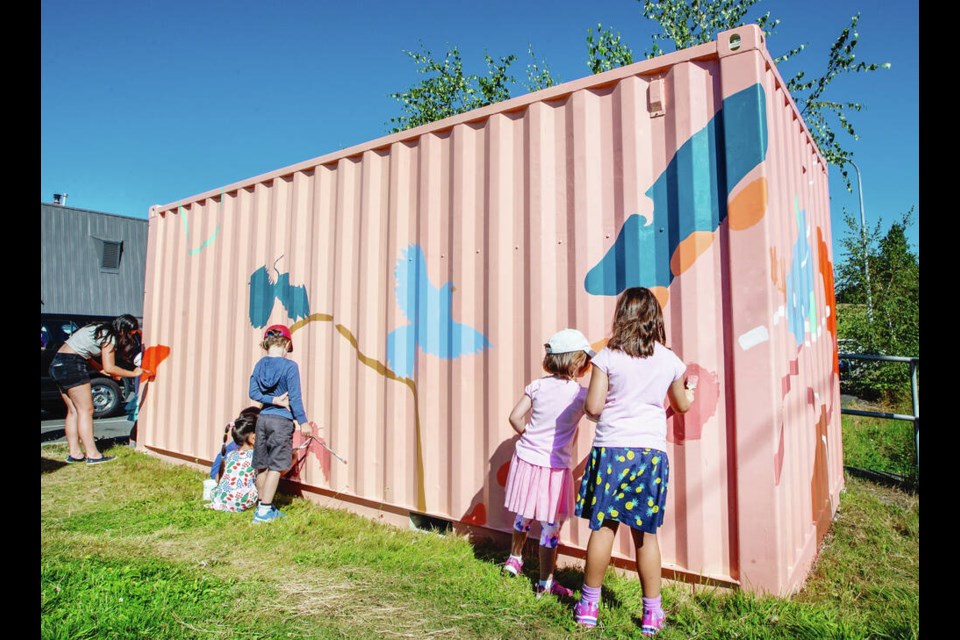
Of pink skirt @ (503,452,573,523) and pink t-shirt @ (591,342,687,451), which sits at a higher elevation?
pink t-shirt @ (591,342,687,451)

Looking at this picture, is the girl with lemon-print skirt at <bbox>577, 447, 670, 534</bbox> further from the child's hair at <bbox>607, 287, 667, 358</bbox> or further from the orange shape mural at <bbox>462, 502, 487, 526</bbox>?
the orange shape mural at <bbox>462, 502, 487, 526</bbox>

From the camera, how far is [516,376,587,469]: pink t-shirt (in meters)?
3.31

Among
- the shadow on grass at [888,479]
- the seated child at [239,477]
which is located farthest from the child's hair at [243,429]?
the shadow on grass at [888,479]

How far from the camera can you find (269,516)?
461 centimetres

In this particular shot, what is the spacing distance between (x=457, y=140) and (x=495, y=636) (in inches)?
130

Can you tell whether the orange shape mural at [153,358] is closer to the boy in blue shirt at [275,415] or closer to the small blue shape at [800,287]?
the boy in blue shirt at [275,415]

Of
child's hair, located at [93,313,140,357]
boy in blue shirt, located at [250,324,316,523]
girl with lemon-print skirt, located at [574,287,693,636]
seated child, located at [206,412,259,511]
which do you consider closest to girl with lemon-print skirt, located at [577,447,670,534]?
girl with lemon-print skirt, located at [574,287,693,636]

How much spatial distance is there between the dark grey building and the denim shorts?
11.0 meters

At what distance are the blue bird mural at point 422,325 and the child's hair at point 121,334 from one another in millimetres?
4178

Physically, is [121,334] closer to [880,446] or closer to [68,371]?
[68,371]

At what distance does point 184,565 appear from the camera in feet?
11.7

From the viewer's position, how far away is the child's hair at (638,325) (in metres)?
2.88

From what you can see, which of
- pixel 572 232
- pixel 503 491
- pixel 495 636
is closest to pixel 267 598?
pixel 495 636
